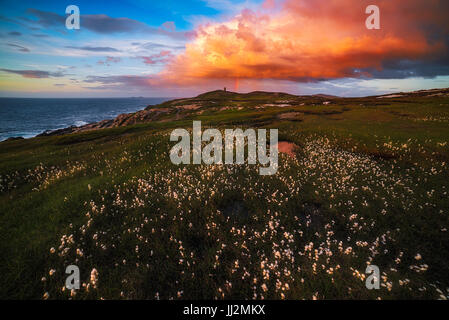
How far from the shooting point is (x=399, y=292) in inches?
197

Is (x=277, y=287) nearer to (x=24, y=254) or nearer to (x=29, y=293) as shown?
(x=29, y=293)

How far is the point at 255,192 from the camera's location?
9.52 meters

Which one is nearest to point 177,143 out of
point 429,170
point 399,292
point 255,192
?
point 255,192

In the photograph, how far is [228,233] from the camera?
7.40 meters

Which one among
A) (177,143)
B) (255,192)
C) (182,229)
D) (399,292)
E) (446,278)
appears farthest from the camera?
(177,143)

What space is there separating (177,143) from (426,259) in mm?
16247

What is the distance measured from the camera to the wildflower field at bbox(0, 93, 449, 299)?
17.9 feet

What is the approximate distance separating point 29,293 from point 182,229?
4.34m

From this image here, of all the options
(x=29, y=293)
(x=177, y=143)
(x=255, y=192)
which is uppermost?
(x=177, y=143)

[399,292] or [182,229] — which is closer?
[399,292]

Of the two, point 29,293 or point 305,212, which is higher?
point 305,212

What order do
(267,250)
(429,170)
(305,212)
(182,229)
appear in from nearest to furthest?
(267,250)
(182,229)
(305,212)
(429,170)

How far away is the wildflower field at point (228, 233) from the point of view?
546 cm

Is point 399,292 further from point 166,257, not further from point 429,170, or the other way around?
point 429,170
